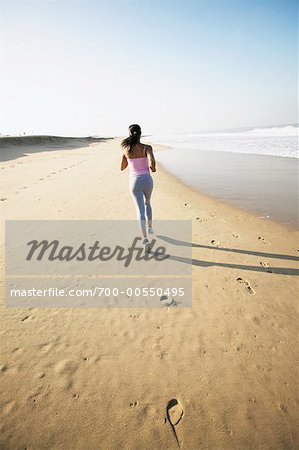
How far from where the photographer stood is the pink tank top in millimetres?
4516

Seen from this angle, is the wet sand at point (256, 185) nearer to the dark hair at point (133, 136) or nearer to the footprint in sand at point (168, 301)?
the footprint in sand at point (168, 301)

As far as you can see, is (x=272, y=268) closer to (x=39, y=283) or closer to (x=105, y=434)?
(x=105, y=434)

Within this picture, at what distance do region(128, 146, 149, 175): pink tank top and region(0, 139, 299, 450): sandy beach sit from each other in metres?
2.05

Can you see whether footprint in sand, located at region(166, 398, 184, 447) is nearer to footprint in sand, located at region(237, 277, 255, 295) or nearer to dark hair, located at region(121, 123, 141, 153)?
footprint in sand, located at region(237, 277, 255, 295)

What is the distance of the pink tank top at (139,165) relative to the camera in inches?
178

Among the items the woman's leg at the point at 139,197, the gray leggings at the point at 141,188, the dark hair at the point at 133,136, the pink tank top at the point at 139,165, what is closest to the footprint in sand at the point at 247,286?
the woman's leg at the point at 139,197

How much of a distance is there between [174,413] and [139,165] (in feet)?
12.0

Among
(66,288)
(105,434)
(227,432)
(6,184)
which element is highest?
(6,184)

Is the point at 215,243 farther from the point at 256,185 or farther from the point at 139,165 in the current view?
the point at 256,185

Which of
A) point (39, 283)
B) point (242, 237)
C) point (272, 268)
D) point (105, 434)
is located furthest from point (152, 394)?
point (242, 237)

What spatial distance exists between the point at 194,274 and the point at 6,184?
34.5 ft

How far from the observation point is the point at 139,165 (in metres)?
4.56

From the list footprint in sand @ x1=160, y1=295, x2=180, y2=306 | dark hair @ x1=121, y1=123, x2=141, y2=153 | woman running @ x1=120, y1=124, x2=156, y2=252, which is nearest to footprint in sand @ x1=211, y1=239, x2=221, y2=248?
woman running @ x1=120, y1=124, x2=156, y2=252

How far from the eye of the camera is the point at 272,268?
4.57m
